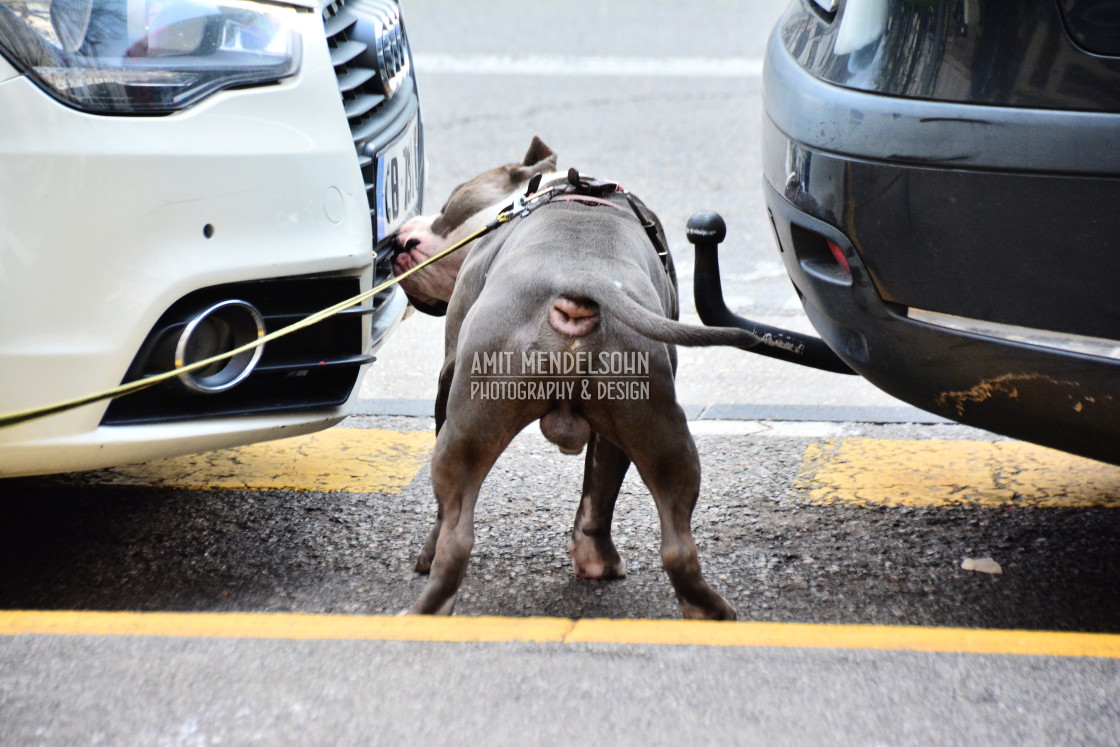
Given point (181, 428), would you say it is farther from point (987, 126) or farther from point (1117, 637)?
point (1117, 637)

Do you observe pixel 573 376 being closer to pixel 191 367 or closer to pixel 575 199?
pixel 575 199

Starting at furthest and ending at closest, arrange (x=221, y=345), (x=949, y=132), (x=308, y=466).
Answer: (x=308, y=466), (x=221, y=345), (x=949, y=132)

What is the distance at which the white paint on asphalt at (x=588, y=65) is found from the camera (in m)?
9.42

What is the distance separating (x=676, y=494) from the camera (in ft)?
7.86

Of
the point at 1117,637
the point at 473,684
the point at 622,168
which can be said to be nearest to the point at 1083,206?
the point at 1117,637

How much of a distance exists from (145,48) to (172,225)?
0.38 m

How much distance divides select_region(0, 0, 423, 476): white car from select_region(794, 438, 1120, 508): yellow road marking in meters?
1.42

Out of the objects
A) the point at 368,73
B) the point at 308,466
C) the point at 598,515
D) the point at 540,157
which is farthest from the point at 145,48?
the point at 308,466

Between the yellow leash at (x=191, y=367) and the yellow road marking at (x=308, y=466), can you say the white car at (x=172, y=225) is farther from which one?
the yellow road marking at (x=308, y=466)

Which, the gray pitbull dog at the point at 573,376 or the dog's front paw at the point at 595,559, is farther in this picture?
the dog's front paw at the point at 595,559

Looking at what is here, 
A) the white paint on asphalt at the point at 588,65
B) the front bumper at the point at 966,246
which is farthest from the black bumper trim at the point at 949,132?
the white paint on asphalt at the point at 588,65

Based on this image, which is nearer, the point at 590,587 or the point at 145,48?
the point at 145,48

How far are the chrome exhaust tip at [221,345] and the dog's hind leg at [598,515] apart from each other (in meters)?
0.80

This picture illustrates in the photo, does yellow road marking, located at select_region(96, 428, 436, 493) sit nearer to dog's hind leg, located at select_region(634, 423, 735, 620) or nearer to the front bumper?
dog's hind leg, located at select_region(634, 423, 735, 620)
